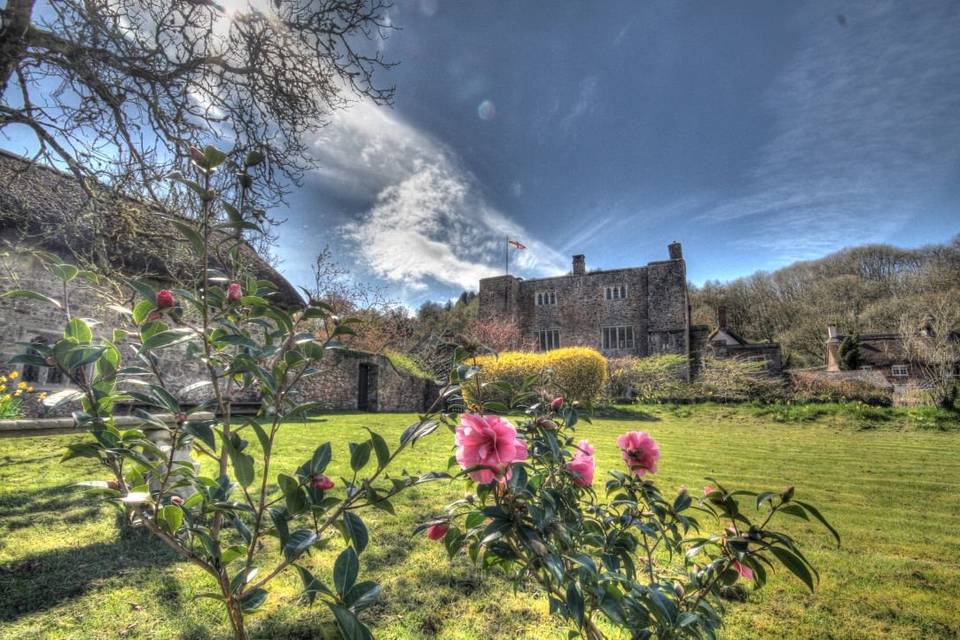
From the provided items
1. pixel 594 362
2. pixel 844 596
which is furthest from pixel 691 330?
pixel 844 596

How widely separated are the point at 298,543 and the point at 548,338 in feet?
78.0

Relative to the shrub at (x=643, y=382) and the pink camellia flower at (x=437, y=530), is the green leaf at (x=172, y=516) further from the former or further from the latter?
the shrub at (x=643, y=382)

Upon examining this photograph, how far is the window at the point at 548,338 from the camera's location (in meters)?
24.2

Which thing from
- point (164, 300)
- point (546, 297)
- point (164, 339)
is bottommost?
point (164, 339)

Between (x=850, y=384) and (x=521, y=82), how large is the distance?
41.1ft

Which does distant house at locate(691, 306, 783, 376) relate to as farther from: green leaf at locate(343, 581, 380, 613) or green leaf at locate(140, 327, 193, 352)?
green leaf at locate(140, 327, 193, 352)

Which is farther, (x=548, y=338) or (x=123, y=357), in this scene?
(x=548, y=338)

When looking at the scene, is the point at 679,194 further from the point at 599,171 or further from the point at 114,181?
the point at 114,181

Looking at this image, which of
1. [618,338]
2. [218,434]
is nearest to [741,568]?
[218,434]

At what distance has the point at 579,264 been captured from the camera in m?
24.5

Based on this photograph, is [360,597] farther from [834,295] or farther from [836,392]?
[834,295]

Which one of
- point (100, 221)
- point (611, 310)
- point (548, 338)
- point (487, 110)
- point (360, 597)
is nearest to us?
point (360, 597)

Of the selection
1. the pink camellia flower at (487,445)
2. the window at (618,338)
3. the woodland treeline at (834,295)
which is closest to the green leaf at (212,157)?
the pink camellia flower at (487,445)

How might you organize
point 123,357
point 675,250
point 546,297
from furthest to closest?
point 546,297 < point 675,250 < point 123,357
